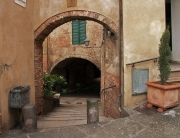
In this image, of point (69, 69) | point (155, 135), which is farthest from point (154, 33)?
point (69, 69)

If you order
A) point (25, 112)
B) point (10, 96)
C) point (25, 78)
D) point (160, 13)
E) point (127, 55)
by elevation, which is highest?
point (160, 13)

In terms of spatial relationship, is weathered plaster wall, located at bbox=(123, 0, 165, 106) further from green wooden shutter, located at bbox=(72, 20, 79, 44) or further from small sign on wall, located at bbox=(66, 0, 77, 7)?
green wooden shutter, located at bbox=(72, 20, 79, 44)

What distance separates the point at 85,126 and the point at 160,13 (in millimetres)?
3489

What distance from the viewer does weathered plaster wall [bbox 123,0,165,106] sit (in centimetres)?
484

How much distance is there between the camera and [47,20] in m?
5.87

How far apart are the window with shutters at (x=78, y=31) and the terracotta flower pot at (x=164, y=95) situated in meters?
8.75

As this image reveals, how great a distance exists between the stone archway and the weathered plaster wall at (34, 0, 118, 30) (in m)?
0.10

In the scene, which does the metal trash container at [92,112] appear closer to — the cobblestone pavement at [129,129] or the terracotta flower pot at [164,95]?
the cobblestone pavement at [129,129]

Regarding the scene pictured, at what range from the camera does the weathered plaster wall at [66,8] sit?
539cm

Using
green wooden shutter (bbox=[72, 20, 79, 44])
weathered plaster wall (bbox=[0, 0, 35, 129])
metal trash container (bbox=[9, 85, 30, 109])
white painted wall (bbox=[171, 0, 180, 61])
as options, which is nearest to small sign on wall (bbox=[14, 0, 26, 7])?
weathered plaster wall (bbox=[0, 0, 35, 129])

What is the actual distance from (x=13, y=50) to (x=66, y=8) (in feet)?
6.83

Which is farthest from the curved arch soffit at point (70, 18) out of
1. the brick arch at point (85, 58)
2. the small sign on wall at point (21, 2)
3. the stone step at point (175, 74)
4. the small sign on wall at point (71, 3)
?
the brick arch at point (85, 58)

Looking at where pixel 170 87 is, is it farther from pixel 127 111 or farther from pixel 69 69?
pixel 69 69

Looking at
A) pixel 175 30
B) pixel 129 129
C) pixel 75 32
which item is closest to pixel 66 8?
pixel 129 129
